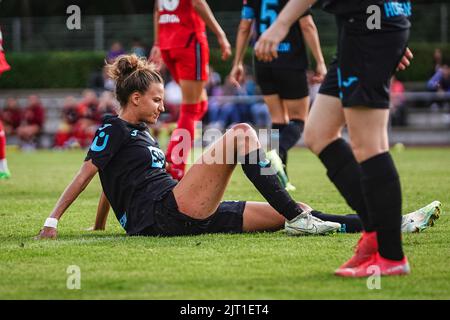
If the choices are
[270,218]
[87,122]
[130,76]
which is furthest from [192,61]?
[87,122]

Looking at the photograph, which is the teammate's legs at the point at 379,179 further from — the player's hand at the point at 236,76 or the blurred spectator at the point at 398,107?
the blurred spectator at the point at 398,107

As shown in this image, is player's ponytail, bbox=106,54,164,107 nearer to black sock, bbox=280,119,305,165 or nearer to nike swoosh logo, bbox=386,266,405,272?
nike swoosh logo, bbox=386,266,405,272

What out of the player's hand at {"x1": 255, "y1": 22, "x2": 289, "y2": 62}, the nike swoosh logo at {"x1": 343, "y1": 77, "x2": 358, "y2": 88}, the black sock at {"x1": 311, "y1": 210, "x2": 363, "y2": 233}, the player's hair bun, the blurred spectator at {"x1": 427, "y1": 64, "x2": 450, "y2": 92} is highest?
the player's hand at {"x1": 255, "y1": 22, "x2": 289, "y2": 62}

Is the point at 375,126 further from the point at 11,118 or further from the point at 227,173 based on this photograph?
the point at 11,118

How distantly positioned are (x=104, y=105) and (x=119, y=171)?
18.0 meters

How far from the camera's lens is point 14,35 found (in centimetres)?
3102

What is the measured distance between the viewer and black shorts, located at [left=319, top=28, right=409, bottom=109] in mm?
4645

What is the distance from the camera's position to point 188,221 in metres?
6.23

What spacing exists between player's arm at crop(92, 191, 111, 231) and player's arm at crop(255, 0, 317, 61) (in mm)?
2310

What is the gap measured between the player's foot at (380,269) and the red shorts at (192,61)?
5.21 m

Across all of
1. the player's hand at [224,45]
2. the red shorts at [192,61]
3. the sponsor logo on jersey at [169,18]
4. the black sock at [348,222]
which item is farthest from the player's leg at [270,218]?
the sponsor logo on jersey at [169,18]

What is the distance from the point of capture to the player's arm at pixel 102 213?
666 centimetres

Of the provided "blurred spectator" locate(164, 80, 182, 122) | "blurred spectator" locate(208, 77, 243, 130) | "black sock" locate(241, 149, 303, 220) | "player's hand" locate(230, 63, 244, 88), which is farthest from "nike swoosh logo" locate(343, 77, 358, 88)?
"blurred spectator" locate(208, 77, 243, 130)

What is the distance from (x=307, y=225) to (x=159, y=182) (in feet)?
3.49
